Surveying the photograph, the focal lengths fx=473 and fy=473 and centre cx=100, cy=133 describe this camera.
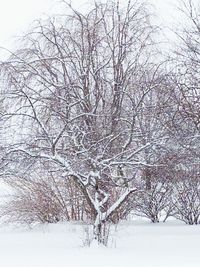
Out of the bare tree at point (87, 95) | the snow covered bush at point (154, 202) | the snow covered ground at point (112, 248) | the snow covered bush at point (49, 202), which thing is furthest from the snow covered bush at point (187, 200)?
the snow covered bush at point (49, 202)

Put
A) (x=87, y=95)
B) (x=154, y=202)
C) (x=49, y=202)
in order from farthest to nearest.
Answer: (x=49, y=202), (x=154, y=202), (x=87, y=95)

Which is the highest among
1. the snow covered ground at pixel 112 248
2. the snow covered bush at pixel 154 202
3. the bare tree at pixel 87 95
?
the bare tree at pixel 87 95

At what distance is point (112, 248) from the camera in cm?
964

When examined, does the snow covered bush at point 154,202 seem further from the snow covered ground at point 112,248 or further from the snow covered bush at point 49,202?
the snow covered bush at point 49,202

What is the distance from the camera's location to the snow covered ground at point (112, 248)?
804 centimetres

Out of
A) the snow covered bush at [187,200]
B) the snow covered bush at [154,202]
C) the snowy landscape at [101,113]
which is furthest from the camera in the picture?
the snow covered bush at [154,202]

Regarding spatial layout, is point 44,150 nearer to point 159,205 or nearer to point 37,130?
point 37,130

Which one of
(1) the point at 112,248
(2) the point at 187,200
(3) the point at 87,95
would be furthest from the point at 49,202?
(1) the point at 112,248

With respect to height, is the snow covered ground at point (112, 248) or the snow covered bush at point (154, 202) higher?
the snow covered bush at point (154, 202)

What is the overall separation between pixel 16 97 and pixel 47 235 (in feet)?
12.4

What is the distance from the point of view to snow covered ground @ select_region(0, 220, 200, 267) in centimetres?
804

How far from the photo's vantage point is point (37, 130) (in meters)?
10.8

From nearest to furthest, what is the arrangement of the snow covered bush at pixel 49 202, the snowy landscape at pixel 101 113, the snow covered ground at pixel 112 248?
1. the snow covered ground at pixel 112 248
2. the snowy landscape at pixel 101 113
3. the snow covered bush at pixel 49 202

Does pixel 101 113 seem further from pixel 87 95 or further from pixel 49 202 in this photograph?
pixel 49 202
